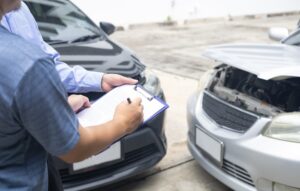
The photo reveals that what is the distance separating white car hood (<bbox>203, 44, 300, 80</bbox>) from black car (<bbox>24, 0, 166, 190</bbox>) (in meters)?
0.54

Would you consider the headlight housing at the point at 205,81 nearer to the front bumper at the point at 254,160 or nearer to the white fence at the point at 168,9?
A: the front bumper at the point at 254,160

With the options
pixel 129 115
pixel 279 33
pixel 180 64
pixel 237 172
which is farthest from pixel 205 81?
pixel 180 64

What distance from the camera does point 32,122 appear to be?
1030 mm

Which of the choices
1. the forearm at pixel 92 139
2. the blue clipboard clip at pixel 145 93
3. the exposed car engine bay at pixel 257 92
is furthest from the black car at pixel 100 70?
the forearm at pixel 92 139

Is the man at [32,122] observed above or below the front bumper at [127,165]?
above

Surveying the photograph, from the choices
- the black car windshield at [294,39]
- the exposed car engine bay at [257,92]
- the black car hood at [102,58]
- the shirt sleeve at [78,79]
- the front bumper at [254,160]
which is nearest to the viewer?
the shirt sleeve at [78,79]

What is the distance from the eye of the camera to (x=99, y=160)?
255cm

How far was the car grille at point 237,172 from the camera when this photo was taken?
255cm

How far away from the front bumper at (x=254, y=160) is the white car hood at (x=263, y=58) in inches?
11.6

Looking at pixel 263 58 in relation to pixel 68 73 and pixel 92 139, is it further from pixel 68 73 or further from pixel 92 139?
pixel 92 139

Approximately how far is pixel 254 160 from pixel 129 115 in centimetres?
132

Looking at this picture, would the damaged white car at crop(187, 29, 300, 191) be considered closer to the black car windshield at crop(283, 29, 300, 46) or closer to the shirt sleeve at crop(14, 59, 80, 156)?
the black car windshield at crop(283, 29, 300, 46)

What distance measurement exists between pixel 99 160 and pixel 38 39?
1026 mm

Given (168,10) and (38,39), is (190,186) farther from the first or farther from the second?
(168,10)
